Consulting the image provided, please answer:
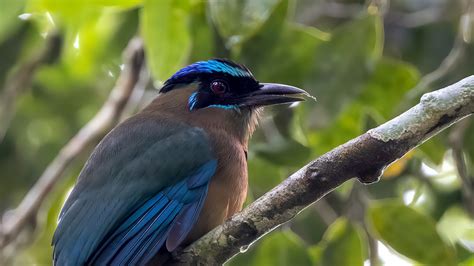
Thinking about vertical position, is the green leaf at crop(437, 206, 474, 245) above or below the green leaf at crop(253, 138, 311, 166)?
below

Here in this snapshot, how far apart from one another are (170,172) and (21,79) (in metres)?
1.91

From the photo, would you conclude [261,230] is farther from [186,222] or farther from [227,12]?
[227,12]

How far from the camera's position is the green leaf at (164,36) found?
167 inches

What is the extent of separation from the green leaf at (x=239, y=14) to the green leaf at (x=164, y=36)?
33cm

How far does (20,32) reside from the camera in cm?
568

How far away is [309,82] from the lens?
440 centimetres

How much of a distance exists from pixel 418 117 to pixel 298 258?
1110 millimetres

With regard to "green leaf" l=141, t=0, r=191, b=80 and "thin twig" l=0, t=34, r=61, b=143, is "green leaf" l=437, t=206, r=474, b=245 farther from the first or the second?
"thin twig" l=0, t=34, r=61, b=143

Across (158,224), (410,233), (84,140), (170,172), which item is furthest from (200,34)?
(84,140)

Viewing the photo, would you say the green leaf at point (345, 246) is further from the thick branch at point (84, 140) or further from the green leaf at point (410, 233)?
the thick branch at point (84, 140)

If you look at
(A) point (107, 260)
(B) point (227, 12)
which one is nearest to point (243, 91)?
(B) point (227, 12)

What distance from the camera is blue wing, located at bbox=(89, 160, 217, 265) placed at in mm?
3969

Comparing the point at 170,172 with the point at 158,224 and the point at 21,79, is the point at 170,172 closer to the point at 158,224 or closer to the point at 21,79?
the point at 158,224

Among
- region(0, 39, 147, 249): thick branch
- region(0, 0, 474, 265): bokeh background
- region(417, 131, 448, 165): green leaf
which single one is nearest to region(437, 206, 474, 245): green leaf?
region(0, 0, 474, 265): bokeh background
